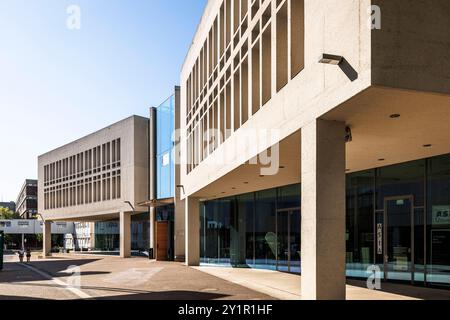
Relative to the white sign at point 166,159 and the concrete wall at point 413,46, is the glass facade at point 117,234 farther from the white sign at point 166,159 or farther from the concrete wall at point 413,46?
the concrete wall at point 413,46

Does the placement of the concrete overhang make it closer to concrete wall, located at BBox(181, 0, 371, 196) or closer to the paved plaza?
concrete wall, located at BBox(181, 0, 371, 196)

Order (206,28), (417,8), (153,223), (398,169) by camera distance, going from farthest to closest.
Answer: (153,223) < (206,28) < (398,169) < (417,8)

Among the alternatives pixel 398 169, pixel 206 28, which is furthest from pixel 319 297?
pixel 206 28

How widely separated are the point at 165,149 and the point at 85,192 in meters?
14.1

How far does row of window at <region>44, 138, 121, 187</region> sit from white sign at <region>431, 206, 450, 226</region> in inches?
1261

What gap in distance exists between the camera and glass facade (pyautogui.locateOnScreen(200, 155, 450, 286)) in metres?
15.4

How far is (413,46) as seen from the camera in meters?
8.48

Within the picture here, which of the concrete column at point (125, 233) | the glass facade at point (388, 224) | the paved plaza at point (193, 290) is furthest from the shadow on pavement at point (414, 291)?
the concrete column at point (125, 233)

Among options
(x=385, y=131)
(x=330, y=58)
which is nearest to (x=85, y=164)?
(x=385, y=131)

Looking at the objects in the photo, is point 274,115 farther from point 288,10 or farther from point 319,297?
point 319,297

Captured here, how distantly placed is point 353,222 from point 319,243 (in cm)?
928

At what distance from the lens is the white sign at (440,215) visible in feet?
49.5

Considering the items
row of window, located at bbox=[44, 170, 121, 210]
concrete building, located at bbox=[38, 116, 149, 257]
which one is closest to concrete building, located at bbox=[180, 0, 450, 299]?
concrete building, located at bbox=[38, 116, 149, 257]

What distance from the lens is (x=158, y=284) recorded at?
698 inches
